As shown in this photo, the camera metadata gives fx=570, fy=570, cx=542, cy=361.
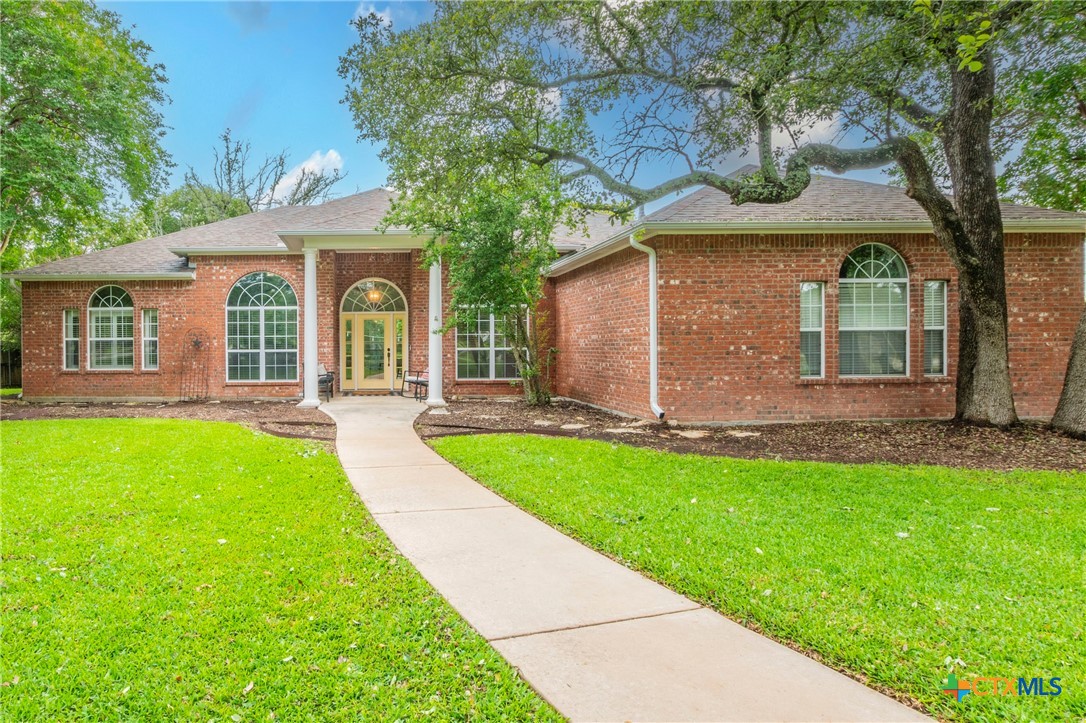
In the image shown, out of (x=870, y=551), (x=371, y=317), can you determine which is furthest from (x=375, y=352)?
(x=870, y=551)

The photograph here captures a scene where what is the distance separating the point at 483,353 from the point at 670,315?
6227mm

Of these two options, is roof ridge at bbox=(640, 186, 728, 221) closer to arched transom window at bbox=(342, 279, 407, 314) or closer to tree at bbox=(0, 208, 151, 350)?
arched transom window at bbox=(342, 279, 407, 314)

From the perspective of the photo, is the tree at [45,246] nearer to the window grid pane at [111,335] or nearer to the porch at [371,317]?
the window grid pane at [111,335]

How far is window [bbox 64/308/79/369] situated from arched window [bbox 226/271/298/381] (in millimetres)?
3871

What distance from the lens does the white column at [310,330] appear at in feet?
40.8

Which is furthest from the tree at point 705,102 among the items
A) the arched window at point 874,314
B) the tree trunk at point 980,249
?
the arched window at point 874,314

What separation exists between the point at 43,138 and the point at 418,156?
7.34 metres

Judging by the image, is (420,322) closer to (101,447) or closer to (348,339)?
(348,339)

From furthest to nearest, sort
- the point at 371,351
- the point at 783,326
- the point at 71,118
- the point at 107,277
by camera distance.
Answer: the point at 371,351
the point at 107,277
the point at 71,118
the point at 783,326

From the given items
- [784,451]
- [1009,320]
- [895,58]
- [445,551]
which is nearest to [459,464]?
[445,551]

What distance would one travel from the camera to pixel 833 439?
328 inches

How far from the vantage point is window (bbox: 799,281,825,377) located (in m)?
9.66

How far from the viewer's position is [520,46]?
9.02 m

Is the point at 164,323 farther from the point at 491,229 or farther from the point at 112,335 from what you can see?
the point at 491,229
